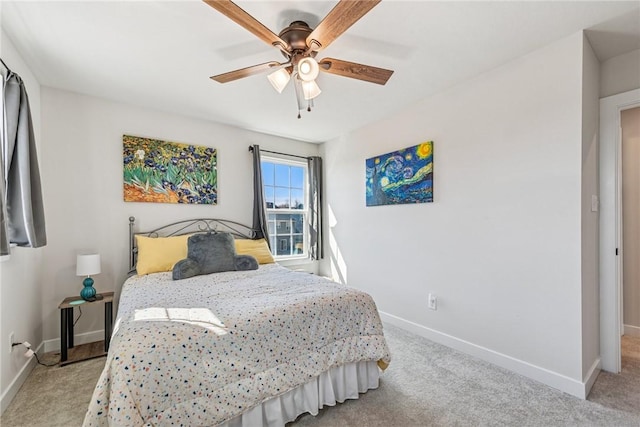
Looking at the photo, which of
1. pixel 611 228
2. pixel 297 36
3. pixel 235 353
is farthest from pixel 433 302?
pixel 297 36

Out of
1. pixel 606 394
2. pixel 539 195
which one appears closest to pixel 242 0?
pixel 539 195

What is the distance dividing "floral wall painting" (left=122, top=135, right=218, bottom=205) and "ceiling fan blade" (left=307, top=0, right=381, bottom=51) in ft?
7.44

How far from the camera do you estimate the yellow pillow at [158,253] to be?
9.16ft

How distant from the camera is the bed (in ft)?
4.09

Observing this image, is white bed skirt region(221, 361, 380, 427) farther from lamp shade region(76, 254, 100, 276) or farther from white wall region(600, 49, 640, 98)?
white wall region(600, 49, 640, 98)

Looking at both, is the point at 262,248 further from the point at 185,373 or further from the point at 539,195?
the point at 539,195

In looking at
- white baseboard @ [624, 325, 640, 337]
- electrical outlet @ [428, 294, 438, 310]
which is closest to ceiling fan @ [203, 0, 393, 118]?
electrical outlet @ [428, 294, 438, 310]

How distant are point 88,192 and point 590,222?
4.40 metres

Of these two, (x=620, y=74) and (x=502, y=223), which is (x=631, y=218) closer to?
(x=620, y=74)

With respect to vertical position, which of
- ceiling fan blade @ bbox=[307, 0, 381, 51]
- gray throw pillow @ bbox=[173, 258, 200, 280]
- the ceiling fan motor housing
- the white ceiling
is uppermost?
the white ceiling

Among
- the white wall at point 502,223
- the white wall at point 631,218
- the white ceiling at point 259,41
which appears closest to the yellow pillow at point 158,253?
the white ceiling at point 259,41

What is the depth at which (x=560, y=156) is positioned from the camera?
2062mm

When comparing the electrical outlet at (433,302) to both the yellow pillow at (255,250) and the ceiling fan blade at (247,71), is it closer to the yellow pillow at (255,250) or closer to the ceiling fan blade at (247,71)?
the yellow pillow at (255,250)

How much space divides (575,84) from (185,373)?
3.00 m
